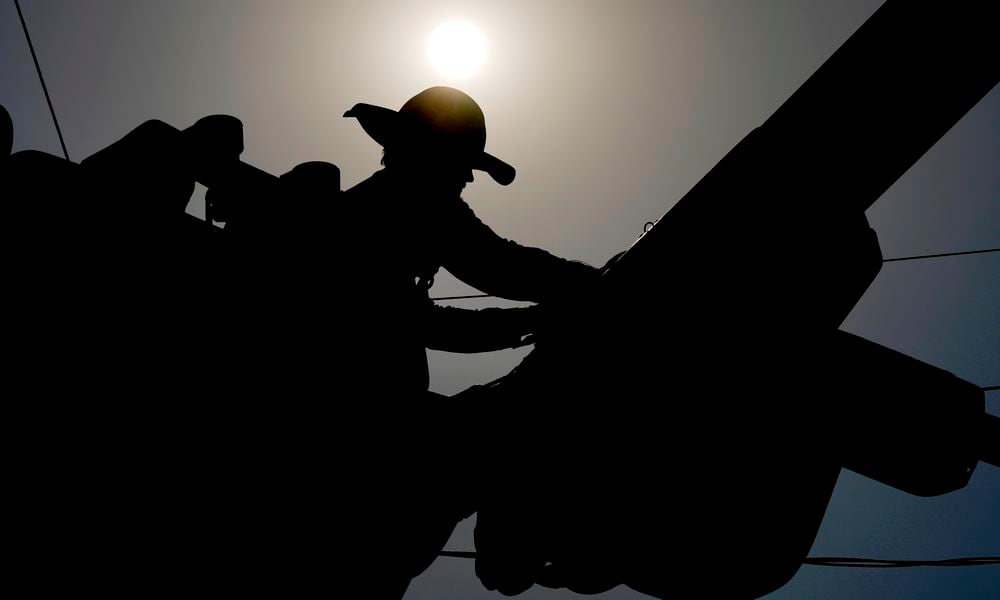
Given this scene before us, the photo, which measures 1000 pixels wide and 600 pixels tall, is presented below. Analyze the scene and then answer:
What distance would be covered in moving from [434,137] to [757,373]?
6.81 feet

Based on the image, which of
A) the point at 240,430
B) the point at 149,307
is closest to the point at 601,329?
the point at 240,430

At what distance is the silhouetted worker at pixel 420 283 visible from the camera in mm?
2020

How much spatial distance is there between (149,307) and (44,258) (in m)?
0.39

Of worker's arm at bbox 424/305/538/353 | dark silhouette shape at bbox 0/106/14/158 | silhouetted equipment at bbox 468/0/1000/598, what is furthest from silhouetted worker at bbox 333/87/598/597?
dark silhouette shape at bbox 0/106/14/158

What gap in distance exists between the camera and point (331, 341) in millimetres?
2141

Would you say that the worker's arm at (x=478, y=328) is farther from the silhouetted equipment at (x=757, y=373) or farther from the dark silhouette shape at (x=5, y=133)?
the dark silhouette shape at (x=5, y=133)

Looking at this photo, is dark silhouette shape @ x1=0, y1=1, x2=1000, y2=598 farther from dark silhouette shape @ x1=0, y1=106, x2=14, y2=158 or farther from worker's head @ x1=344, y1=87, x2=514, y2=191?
worker's head @ x1=344, y1=87, x2=514, y2=191

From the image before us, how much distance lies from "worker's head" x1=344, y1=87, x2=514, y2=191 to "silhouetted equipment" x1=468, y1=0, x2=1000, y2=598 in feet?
4.89

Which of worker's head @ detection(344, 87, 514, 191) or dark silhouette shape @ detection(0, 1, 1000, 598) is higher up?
worker's head @ detection(344, 87, 514, 191)

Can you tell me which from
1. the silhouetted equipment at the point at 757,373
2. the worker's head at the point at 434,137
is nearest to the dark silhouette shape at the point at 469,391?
the silhouetted equipment at the point at 757,373

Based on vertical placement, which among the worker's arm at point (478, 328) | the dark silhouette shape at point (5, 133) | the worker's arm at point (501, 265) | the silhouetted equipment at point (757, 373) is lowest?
the silhouetted equipment at point (757, 373)

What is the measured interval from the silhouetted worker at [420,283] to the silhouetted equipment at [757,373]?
1.52 ft

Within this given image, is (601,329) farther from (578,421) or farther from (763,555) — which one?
(763,555)

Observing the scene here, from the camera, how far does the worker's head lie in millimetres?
2873
